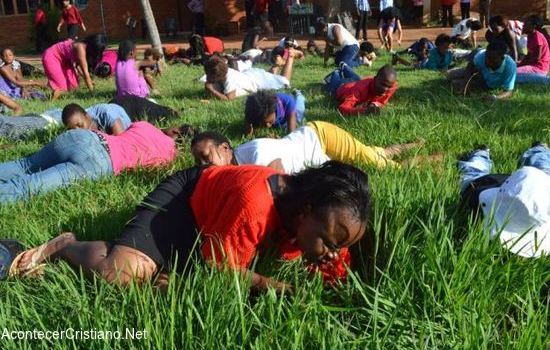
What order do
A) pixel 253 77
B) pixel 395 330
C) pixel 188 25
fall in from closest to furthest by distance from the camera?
pixel 395 330
pixel 253 77
pixel 188 25

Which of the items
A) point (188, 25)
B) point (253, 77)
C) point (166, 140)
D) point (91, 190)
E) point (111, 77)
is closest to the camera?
point (91, 190)

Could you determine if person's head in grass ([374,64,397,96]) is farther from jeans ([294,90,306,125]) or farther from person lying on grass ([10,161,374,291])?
person lying on grass ([10,161,374,291])

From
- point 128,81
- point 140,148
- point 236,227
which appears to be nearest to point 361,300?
point 236,227

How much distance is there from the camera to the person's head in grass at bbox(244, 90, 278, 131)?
189 inches

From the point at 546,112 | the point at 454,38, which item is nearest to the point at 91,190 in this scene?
the point at 546,112

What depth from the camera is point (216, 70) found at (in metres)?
7.31

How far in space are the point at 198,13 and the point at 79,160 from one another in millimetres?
16890

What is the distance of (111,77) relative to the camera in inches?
398

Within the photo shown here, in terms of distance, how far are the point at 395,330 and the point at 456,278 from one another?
325 millimetres

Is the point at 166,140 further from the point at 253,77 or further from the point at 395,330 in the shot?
the point at 253,77

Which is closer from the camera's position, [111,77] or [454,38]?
[111,77]

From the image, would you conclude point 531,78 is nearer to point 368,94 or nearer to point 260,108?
point 368,94

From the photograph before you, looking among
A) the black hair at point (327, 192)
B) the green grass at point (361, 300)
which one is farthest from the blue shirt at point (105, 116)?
the black hair at point (327, 192)

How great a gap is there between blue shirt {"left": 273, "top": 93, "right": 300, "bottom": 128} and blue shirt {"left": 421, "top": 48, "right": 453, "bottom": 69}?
5.43 m
